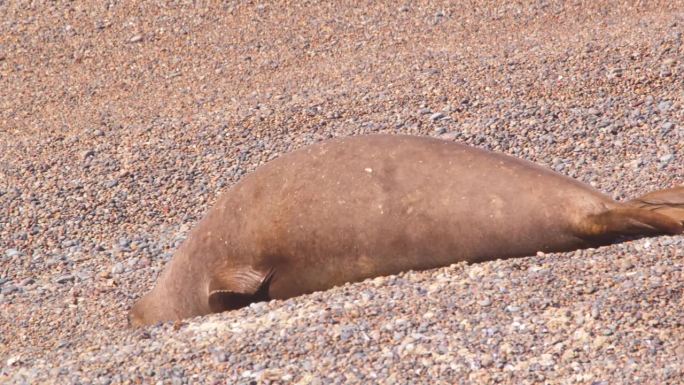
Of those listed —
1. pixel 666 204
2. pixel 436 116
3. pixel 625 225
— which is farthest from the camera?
pixel 436 116

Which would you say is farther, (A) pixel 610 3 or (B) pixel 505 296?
(A) pixel 610 3

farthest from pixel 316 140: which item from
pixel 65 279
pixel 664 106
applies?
pixel 664 106

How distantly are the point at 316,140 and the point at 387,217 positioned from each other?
2.66m

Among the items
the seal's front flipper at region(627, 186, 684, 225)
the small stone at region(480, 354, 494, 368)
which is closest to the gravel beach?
the small stone at region(480, 354, 494, 368)

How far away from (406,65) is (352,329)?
14.0 feet

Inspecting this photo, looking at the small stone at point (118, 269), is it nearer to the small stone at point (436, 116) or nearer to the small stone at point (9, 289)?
the small stone at point (9, 289)

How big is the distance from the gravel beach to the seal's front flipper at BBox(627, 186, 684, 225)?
115mm

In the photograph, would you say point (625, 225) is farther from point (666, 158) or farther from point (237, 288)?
point (666, 158)

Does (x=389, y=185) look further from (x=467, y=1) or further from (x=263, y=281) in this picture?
(x=467, y=1)

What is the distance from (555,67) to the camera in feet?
24.4

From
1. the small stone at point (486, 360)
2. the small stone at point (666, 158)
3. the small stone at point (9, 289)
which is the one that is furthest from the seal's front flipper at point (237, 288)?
the small stone at point (666, 158)

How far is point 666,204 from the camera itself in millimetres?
4375

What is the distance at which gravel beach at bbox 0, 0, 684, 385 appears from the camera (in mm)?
3762

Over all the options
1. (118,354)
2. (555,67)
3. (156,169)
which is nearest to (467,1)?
(555,67)
